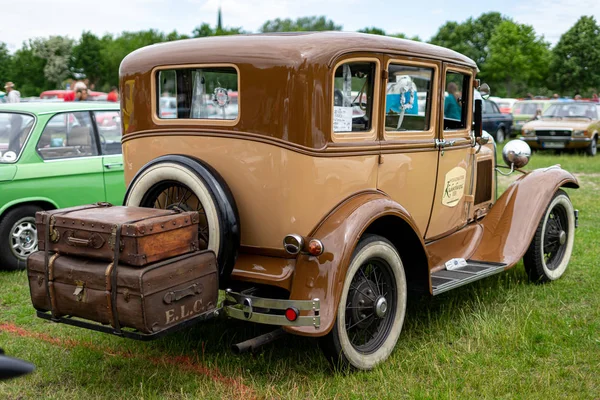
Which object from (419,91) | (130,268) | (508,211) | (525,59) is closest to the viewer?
(130,268)

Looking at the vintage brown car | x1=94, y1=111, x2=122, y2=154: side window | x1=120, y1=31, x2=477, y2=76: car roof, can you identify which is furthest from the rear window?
x1=94, y1=111, x2=122, y2=154: side window

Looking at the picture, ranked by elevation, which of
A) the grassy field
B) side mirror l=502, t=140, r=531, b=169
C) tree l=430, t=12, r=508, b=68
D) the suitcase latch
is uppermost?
tree l=430, t=12, r=508, b=68

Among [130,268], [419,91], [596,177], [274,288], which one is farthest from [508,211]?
[596,177]

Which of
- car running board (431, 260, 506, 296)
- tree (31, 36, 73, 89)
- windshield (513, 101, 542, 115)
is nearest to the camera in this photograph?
car running board (431, 260, 506, 296)

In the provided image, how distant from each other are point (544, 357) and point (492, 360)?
36cm

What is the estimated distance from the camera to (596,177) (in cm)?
1217

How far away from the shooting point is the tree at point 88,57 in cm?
5572

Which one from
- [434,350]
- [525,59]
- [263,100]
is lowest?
[434,350]

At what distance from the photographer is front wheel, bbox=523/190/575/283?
213 inches

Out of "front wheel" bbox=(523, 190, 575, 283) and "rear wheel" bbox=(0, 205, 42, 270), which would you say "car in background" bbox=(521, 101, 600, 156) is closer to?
"front wheel" bbox=(523, 190, 575, 283)

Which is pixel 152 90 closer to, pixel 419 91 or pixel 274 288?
pixel 274 288

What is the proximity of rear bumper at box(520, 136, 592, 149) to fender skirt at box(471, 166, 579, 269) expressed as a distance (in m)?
11.2

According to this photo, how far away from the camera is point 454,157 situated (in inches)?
195

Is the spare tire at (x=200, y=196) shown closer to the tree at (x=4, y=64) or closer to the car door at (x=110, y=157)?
the car door at (x=110, y=157)
